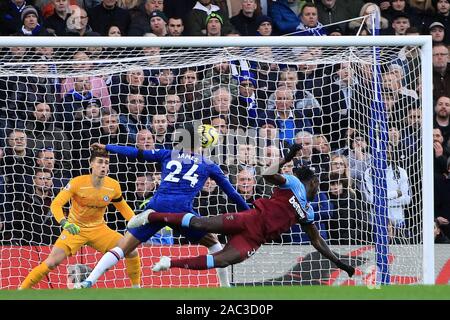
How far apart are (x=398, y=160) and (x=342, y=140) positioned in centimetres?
91

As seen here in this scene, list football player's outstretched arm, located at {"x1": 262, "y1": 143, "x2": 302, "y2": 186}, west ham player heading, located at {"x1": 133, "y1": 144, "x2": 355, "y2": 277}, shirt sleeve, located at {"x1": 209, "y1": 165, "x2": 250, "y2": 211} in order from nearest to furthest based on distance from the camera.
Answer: football player's outstretched arm, located at {"x1": 262, "y1": 143, "x2": 302, "y2": 186} → west ham player heading, located at {"x1": 133, "y1": 144, "x2": 355, "y2": 277} → shirt sleeve, located at {"x1": 209, "y1": 165, "x2": 250, "y2": 211}

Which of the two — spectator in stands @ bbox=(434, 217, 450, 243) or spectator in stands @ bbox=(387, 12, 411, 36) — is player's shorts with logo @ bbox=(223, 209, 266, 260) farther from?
spectator in stands @ bbox=(387, 12, 411, 36)

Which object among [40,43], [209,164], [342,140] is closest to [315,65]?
[342,140]

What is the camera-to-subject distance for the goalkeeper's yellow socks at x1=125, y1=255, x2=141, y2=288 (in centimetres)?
1270

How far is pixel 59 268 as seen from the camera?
1336cm

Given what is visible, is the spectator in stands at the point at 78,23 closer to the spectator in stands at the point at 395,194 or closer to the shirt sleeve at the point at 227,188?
the shirt sleeve at the point at 227,188

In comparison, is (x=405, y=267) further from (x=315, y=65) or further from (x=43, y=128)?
(x=43, y=128)

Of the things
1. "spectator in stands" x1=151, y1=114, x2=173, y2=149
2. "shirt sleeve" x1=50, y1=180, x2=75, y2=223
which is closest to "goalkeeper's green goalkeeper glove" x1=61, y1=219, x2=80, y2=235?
"shirt sleeve" x1=50, y1=180, x2=75, y2=223

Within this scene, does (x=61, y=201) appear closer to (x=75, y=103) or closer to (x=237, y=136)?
(x=75, y=103)

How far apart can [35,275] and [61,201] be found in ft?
2.74

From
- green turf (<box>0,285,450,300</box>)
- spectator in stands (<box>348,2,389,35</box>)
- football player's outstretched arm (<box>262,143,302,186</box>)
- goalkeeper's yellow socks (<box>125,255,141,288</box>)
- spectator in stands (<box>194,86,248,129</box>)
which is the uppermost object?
spectator in stands (<box>348,2,389,35</box>)

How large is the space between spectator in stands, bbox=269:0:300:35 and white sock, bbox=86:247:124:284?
4471 millimetres

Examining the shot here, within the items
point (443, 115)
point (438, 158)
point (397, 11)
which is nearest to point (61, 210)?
point (438, 158)

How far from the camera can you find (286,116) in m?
13.4
